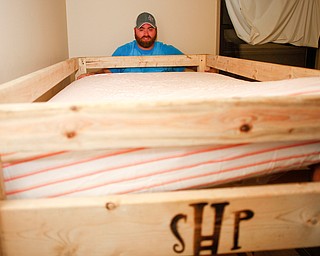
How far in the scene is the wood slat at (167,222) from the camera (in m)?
0.65

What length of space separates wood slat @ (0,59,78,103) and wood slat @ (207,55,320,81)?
41.0 inches

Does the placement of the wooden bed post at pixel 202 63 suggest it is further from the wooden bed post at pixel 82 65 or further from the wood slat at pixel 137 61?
the wooden bed post at pixel 82 65

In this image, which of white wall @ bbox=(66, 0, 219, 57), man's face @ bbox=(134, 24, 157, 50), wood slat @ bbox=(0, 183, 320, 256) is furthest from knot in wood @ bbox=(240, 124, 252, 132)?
white wall @ bbox=(66, 0, 219, 57)

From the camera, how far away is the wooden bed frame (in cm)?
60

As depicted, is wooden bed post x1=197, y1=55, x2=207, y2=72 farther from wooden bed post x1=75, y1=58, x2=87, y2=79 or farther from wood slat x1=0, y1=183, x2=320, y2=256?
wood slat x1=0, y1=183, x2=320, y2=256

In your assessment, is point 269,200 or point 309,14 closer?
point 269,200

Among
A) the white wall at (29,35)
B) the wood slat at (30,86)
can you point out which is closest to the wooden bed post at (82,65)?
the white wall at (29,35)

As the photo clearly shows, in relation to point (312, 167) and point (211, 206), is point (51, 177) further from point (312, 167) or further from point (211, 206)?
point (312, 167)

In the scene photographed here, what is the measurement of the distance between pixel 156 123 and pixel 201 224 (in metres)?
0.25

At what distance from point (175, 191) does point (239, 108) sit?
0.23 metres

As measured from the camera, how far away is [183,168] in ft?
2.31

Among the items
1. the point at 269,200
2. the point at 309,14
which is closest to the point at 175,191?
the point at 269,200

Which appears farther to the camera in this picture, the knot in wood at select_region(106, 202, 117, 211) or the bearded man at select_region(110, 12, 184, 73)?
the bearded man at select_region(110, 12, 184, 73)

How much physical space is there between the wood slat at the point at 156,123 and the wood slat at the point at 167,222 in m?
0.12
